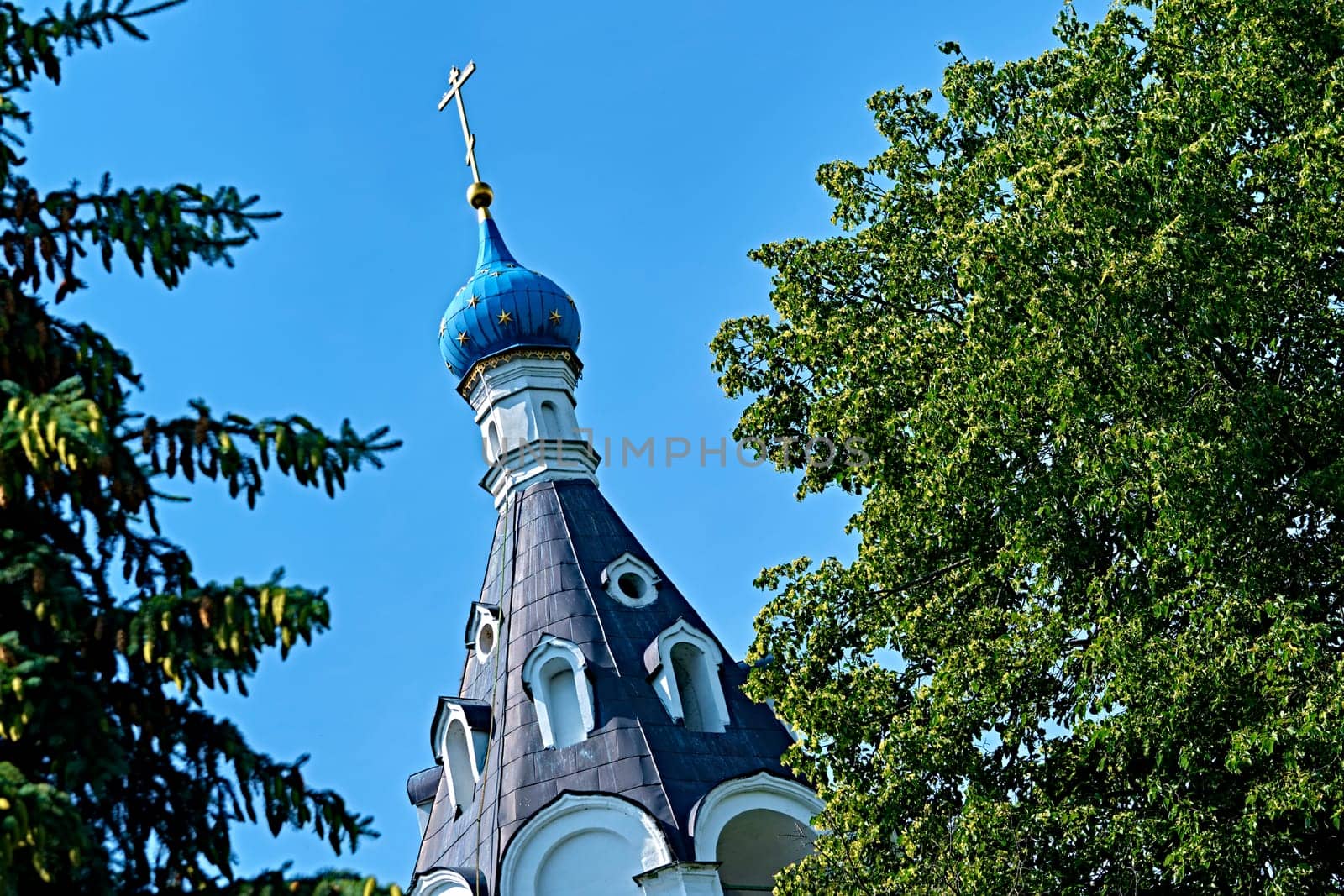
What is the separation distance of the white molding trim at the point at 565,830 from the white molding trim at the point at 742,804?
0.39 m

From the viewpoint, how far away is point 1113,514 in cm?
1101

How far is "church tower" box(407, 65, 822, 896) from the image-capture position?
48.2 feet

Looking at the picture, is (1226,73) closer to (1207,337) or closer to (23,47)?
(1207,337)

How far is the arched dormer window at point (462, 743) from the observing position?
53.3 feet

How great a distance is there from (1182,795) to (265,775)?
6.22 metres

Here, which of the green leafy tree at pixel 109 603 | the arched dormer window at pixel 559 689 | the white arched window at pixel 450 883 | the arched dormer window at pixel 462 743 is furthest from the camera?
the arched dormer window at pixel 462 743

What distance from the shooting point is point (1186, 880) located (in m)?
10.3

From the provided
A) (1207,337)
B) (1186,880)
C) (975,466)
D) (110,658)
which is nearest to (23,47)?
(110,658)

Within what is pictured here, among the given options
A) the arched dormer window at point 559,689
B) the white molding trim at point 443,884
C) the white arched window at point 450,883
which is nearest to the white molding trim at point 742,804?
the arched dormer window at point 559,689

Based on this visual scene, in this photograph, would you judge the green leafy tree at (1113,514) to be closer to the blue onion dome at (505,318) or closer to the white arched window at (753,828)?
the white arched window at (753,828)

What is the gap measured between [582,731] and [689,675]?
135 centimetres

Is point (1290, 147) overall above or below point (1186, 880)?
above

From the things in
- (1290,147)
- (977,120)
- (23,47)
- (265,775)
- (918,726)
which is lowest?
(265,775)

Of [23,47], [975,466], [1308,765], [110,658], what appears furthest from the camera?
[975,466]
